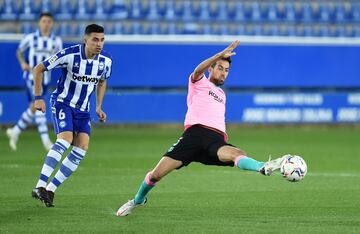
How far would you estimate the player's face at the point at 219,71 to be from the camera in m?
9.25

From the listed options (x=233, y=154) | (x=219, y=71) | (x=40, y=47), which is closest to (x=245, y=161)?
(x=233, y=154)

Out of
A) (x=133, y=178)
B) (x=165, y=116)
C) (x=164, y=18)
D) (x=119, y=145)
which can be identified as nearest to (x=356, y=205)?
(x=133, y=178)

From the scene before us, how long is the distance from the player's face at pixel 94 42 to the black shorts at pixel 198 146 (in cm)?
163

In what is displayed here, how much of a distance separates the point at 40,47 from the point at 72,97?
6.93 m

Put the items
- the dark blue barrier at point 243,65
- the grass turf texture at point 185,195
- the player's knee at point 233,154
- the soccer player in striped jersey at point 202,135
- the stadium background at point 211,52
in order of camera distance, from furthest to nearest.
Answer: the stadium background at point 211,52 → the dark blue barrier at point 243,65 → the soccer player in striped jersey at point 202,135 → the player's knee at point 233,154 → the grass turf texture at point 185,195

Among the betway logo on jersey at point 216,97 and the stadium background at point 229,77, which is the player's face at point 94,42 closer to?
the betway logo on jersey at point 216,97

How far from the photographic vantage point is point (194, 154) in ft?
30.3

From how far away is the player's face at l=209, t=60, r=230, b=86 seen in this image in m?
9.25

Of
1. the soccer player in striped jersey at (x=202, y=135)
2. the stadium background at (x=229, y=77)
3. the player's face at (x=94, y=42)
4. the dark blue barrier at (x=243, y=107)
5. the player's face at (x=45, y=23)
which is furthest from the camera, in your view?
the dark blue barrier at (x=243, y=107)

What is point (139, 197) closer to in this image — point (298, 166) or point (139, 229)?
point (139, 229)

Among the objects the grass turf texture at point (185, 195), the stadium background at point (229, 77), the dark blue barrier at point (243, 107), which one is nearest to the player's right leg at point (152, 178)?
the grass turf texture at point (185, 195)

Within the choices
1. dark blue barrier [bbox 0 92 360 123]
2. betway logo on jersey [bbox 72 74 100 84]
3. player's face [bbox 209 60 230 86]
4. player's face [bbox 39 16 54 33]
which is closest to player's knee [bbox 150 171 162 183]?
player's face [bbox 209 60 230 86]

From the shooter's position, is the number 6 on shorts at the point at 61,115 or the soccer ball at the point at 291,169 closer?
the soccer ball at the point at 291,169

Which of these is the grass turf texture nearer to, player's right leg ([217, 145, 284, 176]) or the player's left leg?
the player's left leg
